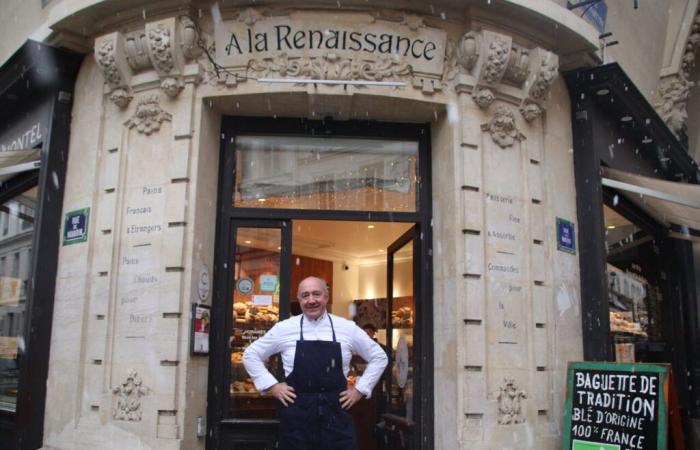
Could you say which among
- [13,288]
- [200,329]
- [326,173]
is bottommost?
[200,329]

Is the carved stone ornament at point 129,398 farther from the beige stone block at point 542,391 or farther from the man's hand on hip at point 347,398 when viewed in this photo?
the beige stone block at point 542,391

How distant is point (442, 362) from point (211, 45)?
401 centimetres

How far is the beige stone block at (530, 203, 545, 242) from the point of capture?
7.19 meters

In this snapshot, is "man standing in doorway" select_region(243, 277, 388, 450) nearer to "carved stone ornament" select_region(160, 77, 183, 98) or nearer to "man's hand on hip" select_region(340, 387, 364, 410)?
"man's hand on hip" select_region(340, 387, 364, 410)

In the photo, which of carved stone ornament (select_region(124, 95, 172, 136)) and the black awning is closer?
carved stone ornament (select_region(124, 95, 172, 136))

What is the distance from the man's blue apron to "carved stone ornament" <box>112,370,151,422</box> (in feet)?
7.65

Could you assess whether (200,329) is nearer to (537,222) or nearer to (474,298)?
(474,298)

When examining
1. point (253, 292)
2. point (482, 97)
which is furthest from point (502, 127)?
point (253, 292)

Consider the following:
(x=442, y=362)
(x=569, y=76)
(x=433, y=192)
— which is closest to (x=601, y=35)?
(x=569, y=76)

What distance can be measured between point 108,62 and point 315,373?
14.1 feet

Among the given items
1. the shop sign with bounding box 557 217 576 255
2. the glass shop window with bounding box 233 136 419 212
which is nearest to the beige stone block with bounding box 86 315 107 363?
the glass shop window with bounding box 233 136 419 212

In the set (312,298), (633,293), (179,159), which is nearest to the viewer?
(312,298)

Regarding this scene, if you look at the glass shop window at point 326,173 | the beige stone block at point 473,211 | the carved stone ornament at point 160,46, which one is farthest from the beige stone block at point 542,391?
the carved stone ornament at point 160,46

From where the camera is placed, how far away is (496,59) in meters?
6.99
